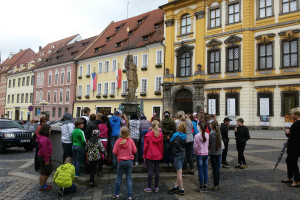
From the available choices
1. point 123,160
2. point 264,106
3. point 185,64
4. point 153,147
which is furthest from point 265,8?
point 123,160

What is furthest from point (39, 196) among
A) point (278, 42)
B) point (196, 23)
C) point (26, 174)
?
point (196, 23)

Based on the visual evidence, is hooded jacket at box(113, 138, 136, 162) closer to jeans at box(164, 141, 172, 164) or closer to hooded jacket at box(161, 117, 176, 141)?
hooded jacket at box(161, 117, 176, 141)

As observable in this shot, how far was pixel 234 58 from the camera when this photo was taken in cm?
2588

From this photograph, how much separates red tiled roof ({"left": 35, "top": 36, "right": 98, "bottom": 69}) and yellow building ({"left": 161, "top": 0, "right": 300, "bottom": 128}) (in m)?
19.1

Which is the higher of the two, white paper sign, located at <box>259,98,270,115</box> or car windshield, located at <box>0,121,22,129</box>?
white paper sign, located at <box>259,98,270,115</box>

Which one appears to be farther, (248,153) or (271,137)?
(271,137)

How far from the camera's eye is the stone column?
27.6 metres

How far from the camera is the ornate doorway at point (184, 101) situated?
28.9 meters

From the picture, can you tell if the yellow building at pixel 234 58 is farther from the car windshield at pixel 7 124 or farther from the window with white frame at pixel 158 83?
the car windshield at pixel 7 124

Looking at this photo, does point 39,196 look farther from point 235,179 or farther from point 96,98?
point 96,98

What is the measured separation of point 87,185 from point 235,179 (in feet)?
14.0

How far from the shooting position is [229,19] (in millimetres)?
26422

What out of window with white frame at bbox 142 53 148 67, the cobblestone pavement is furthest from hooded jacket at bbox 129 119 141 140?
window with white frame at bbox 142 53 148 67

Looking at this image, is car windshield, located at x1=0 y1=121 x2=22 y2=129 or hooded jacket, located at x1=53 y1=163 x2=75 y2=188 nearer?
hooded jacket, located at x1=53 y1=163 x2=75 y2=188
